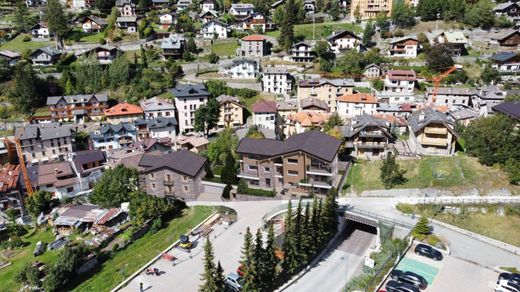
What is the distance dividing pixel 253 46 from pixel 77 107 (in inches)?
1254

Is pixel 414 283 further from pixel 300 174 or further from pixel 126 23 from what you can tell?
pixel 126 23

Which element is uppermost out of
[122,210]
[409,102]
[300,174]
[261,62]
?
[261,62]

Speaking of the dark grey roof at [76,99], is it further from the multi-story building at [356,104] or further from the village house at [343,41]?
the village house at [343,41]

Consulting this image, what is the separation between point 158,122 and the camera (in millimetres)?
54562

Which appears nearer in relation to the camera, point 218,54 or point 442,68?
point 442,68

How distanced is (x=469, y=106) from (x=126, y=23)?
222 feet

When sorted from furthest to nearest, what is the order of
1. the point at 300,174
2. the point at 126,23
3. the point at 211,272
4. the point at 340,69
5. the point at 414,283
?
1. the point at 126,23
2. the point at 340,69
3. the point at 300,174
4. the point at 414,283
5. the point at 211,272

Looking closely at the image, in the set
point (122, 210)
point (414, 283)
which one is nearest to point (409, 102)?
point (414, 283)

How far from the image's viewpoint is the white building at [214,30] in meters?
79.7

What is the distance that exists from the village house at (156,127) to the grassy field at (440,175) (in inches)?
1047

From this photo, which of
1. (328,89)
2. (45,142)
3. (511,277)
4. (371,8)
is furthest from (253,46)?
(511,277)

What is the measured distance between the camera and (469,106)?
181 feet

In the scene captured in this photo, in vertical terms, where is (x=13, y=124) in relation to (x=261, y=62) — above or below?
below

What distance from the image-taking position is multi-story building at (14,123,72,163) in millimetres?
51500
